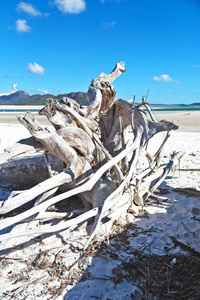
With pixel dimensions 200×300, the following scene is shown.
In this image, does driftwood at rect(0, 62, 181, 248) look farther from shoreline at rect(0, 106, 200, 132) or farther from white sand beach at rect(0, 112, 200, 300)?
shoreline at rect(0, 106, 200, 132)

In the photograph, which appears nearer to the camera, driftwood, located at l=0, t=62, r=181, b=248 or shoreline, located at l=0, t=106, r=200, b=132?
driftwood, located at l=0, t=62, r=181, b=248

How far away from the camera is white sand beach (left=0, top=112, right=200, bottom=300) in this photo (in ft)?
7.19

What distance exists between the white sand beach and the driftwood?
0.79 ft

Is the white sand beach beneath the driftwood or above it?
beneath

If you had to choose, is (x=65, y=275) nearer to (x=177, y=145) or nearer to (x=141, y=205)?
(x=141, y=205)

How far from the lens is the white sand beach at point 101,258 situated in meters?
2.19

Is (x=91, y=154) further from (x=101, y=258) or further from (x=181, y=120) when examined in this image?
(x=181, y=120)

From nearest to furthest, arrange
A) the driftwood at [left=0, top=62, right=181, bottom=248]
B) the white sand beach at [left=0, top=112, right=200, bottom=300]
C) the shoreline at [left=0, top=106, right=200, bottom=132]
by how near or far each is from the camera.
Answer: the white sand beach at [left=0, top=112, right=200, bottom=300]
the driftwood at [left=0, top=62, right=181, bottom=248]
the shoreline at [left=0, top=106, right=200, bottom=132]

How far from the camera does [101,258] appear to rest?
104 inches

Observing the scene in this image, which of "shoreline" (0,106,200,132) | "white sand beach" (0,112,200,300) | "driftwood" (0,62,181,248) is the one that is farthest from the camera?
"shoreline" (0,106,200,132)

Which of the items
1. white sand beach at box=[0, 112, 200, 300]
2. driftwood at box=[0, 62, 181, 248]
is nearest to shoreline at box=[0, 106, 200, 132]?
driftwood at box=[0, 62, 181, 248]

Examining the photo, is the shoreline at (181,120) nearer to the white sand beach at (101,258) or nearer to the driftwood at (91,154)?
the driftwood at (91,154)

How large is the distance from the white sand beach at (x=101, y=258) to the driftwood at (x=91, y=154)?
0.79 ft

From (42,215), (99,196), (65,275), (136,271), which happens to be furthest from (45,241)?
(136,271)
